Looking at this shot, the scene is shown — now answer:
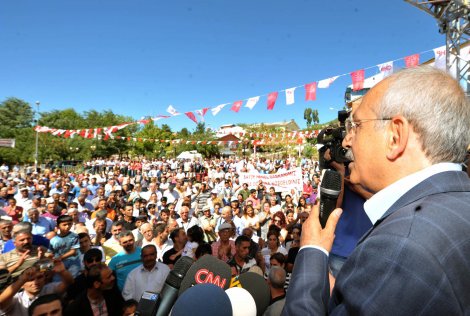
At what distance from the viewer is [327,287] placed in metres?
0.96

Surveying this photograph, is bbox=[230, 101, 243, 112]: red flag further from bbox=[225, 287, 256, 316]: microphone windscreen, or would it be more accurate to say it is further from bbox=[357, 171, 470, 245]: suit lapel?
bbox=[357, 171, 470, 245]: suit lapel

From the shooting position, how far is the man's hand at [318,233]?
41.4 inches

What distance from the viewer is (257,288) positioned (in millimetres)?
2203

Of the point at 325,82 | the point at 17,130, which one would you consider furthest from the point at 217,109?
the point at 17,130

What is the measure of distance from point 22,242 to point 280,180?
28.9 ft

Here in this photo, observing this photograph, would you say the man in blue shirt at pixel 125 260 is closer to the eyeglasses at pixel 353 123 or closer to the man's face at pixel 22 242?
the man's face at pixel 22 242

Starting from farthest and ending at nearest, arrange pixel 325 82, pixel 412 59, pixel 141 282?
pixel 325 82 < pixel 412 59 < pixel 141 282

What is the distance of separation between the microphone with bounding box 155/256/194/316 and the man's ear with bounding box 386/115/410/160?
1.29m

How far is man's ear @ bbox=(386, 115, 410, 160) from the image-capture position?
890mm

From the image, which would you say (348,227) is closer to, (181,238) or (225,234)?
(225,234)

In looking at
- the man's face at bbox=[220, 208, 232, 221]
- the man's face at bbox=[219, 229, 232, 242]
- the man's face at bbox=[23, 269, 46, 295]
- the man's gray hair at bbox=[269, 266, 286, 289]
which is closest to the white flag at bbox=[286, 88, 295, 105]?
the man's face at bbox=[220, 208, 232, 221]

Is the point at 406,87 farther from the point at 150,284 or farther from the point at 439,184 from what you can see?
the point at 150,284

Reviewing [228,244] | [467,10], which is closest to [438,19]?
[467,10]

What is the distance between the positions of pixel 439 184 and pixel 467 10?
311 inches
